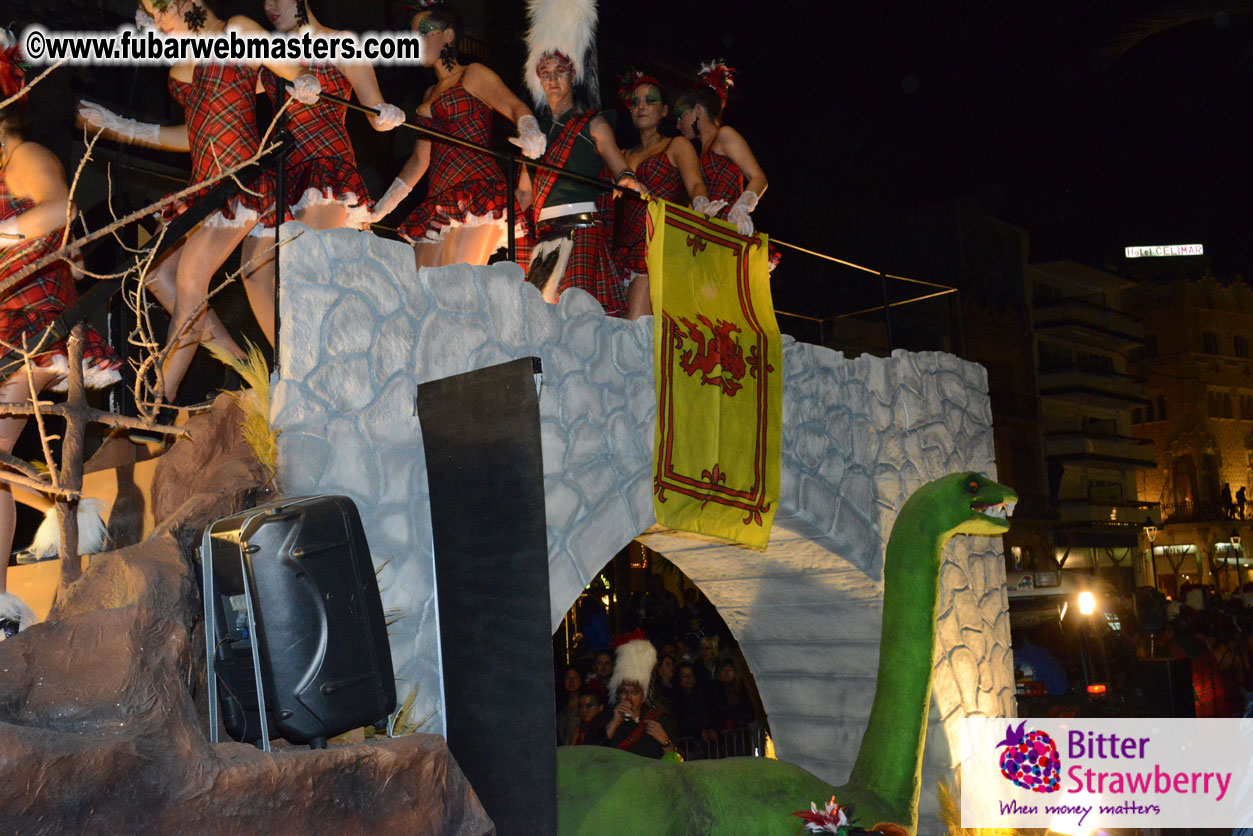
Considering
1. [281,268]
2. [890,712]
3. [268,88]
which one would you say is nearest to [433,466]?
[281,268]

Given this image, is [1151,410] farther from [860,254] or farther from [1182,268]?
[860,254]

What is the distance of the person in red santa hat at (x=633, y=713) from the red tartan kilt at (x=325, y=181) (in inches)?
133

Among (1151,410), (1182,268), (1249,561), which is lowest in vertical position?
(1249,561)

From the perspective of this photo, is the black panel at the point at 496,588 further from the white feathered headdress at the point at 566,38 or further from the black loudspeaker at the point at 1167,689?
the black loudspeaker at the point at 1167,689

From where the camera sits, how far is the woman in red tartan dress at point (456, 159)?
492 centimetres

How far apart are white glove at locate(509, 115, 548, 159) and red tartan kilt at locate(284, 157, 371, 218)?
0.80 metres

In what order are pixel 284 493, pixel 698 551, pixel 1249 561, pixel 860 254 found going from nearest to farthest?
pixel 284 493 → pixel 698 551 → pixel 860 254 → pixel 1249 561

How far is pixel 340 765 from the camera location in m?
2.84

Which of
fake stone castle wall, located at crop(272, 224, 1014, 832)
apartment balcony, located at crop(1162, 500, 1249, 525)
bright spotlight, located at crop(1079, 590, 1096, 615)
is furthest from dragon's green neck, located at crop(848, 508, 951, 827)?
apartment balcony, located at crop(1162, 500, 1249, 525)

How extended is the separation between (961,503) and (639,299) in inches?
77.1

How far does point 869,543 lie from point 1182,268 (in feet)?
151

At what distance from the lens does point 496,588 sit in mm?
3699

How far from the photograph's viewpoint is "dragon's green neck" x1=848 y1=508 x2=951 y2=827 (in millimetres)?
4684

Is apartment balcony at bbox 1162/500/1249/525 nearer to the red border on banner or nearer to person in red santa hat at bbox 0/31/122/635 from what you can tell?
the red border on banner
